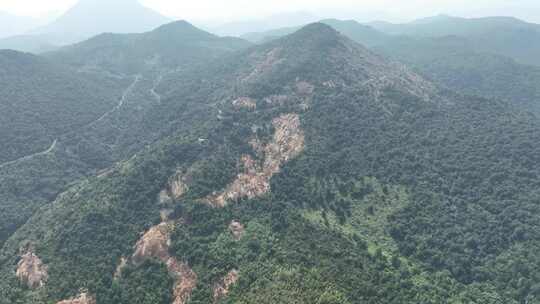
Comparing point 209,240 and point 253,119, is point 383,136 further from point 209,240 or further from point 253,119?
point 209,240

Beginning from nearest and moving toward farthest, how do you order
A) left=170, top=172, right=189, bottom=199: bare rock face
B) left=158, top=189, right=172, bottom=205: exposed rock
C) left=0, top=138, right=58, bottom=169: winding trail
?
left=158, top=189, right=172, bottom=205: exposed rock
left=170, top=172, right=189, bottom=199: bare rock face
left=0, top=138, right=58, bottom=169: winding trail

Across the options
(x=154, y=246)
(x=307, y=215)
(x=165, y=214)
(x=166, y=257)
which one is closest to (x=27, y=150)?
(x=165, y=214)

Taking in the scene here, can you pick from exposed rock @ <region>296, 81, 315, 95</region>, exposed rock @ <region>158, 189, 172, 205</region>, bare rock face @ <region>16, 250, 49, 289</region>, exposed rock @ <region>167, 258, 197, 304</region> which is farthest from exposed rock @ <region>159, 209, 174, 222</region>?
exposed rock @ <region>296, 81, 315, 95</region>

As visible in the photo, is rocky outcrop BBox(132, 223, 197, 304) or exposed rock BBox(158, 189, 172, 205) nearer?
rocky outcrop BBox(132, 223, 197, 304)

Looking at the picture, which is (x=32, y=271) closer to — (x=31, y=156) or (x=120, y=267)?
(x=120, y=267)

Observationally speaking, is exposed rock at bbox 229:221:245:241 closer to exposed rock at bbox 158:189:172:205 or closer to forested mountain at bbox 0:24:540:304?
forested mountain at bbox 0:24:540:304

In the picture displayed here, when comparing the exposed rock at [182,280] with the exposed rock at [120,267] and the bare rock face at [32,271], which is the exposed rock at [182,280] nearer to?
the exposed rock at [120,267]

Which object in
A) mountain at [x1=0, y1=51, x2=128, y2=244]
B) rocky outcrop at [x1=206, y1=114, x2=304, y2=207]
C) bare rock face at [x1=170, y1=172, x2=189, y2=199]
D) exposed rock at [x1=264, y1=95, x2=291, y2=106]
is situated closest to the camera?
rocky outcrop at [x1=206, y1=114, x2=304, y2=207]
